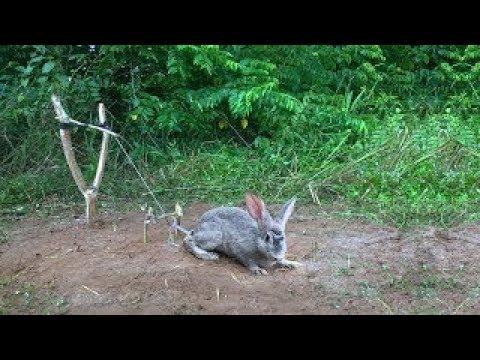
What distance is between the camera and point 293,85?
27.0ft

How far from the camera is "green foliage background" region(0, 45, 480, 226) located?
6.62 meters

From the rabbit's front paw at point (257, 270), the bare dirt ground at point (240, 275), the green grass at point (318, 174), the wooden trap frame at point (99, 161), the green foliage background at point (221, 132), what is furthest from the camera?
the green foliage background at point (221, 132)

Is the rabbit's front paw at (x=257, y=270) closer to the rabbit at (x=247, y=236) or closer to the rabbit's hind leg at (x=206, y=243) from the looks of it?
the rabbit at (x=247, y=236)

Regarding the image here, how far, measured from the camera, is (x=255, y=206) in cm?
486

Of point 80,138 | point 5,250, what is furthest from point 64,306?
point 80,138

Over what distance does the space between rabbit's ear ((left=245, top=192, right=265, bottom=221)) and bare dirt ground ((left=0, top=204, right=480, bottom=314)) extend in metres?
0.40

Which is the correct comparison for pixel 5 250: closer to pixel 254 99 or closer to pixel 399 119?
pixel 254 99

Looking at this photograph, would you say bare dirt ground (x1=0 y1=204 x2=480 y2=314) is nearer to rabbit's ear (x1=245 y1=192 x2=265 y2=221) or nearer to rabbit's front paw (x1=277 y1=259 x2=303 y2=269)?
rabbit's front paw (x1=277 y1=259 x2=303 y2=269)

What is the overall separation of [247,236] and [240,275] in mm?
337

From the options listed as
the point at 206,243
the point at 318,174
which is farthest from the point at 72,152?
the point at 318,174

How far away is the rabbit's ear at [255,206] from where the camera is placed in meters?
4.84

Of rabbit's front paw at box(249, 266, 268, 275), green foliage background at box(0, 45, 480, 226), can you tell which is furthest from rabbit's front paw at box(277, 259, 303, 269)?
green foliage background at box(0, 45, 480, 226)

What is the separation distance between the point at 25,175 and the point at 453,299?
4.54m

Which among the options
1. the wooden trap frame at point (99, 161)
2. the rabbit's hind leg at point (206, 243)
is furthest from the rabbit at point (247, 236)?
the wooden trap frame at point (99, 161)
